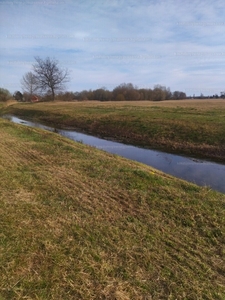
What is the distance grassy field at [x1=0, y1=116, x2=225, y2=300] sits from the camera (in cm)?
291

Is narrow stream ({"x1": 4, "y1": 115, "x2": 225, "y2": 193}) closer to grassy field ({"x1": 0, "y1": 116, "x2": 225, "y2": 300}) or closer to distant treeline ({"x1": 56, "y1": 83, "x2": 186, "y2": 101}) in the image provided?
grassy field ({"x1": 0, "y1": 116, "x2": 225, "y2": 300})

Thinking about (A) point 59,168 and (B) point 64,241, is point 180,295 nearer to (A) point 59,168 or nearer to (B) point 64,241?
(B) point 64,241

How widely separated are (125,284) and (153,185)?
342cm

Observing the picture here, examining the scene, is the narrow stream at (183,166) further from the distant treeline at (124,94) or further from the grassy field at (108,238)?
the distant treeline at (124,94)

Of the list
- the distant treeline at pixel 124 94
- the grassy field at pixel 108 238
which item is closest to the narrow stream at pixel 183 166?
the grassy field at pixel 108 238

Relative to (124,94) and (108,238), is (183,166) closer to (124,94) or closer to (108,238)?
(108,238)

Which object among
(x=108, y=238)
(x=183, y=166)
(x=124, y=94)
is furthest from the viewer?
(x=124, y=94)

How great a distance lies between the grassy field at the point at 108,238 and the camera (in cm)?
291

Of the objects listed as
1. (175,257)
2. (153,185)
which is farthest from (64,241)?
(153,185)

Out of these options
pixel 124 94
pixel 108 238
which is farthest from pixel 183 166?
pixel 124 94

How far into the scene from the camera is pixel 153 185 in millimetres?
6133

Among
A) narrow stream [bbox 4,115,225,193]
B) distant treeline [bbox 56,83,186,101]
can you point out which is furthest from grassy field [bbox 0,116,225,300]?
distant treeline [bbox 56,83,186,101]

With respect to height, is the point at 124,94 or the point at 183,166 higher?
the point at 124,94

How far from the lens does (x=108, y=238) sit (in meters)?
3.85
